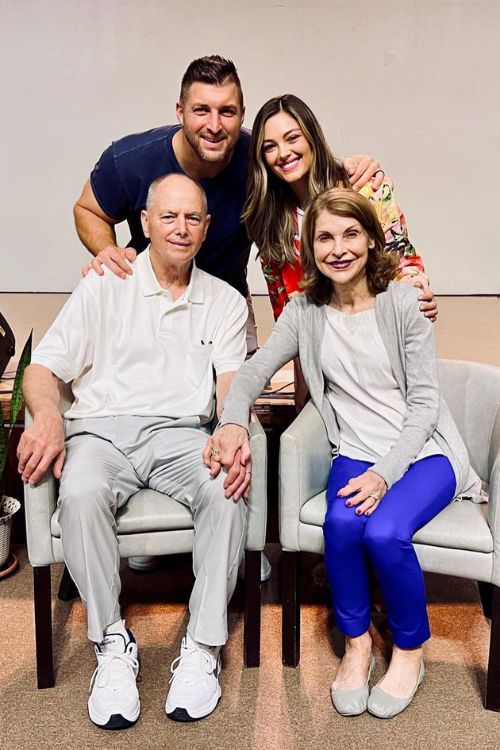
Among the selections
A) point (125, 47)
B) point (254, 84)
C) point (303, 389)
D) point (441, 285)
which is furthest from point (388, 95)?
point (303, 389)

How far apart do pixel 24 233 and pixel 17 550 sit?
635 centimetres

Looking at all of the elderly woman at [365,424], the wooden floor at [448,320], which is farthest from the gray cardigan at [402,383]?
the wooden floor at [448,320]

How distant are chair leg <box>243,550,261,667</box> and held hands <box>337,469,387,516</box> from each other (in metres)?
0.32

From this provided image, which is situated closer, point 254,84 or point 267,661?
point 267,661

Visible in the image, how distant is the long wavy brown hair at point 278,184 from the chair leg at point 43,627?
46.3 inches

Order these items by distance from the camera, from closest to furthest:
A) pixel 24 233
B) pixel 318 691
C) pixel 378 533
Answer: pixel 378 533
pixel 318 691
pixel 24 233

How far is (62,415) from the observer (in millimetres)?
2414

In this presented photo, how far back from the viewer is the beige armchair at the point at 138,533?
2.10 m

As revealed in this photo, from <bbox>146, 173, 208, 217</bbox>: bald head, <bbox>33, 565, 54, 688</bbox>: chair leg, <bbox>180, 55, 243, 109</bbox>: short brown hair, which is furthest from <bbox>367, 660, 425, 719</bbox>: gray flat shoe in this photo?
<bbox>180, 55, 243, 109</bbox>: short brown hair

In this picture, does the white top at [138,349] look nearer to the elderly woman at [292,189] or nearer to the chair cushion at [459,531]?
the elderly woman at [292,189]

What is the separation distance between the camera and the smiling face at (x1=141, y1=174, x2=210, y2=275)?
2348mm

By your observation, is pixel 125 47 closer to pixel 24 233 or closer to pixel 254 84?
pixel 254 84

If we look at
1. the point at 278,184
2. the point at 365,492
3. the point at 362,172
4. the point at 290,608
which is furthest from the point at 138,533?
the point at 362,172

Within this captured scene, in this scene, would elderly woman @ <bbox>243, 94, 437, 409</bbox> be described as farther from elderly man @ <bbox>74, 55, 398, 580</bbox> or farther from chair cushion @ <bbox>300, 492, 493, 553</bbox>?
chair cushion @ <bbox>300, 492, 493, 553</bbox>
